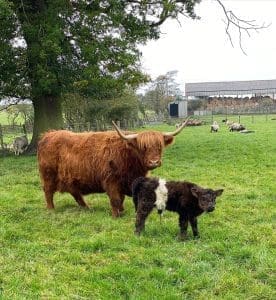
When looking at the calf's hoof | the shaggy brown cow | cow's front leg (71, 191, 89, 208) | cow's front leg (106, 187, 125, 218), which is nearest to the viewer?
the calf's hoof

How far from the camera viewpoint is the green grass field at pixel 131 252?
15.4 feet

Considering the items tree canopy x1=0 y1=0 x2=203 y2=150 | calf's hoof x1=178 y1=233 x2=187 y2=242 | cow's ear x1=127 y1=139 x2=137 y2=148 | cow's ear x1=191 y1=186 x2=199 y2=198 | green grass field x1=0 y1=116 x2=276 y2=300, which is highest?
tree canopy x1=0 y1=0 x2=203 y2=150

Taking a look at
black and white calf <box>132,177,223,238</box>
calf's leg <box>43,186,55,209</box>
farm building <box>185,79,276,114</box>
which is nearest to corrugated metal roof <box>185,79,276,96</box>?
farm building <box>185,79,276,114</box>

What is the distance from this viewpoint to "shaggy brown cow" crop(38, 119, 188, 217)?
24.9 feet

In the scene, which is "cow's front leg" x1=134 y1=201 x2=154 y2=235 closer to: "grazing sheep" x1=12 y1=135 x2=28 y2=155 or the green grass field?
the green grass field

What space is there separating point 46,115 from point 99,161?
11418mm

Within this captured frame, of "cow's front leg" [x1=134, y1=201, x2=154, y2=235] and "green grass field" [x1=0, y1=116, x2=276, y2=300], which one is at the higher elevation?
"cow's front leg" [x1=134, y1=201, x2=154, y2=235]

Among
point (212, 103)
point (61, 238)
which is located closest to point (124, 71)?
point (61, 238)

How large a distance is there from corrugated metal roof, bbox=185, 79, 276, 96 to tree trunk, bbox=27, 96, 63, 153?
2621 inches

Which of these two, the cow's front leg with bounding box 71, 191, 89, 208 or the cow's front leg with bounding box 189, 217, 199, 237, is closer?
the cow's front leg with bounding box 189, 217, 199, 237

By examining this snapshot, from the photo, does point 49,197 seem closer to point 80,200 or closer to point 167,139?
point 80,200

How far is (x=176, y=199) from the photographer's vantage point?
6.31 m

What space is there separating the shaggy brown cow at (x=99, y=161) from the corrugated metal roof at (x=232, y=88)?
76.6 metres

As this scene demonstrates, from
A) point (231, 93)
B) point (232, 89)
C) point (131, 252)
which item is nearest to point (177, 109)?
point (231, 93)
